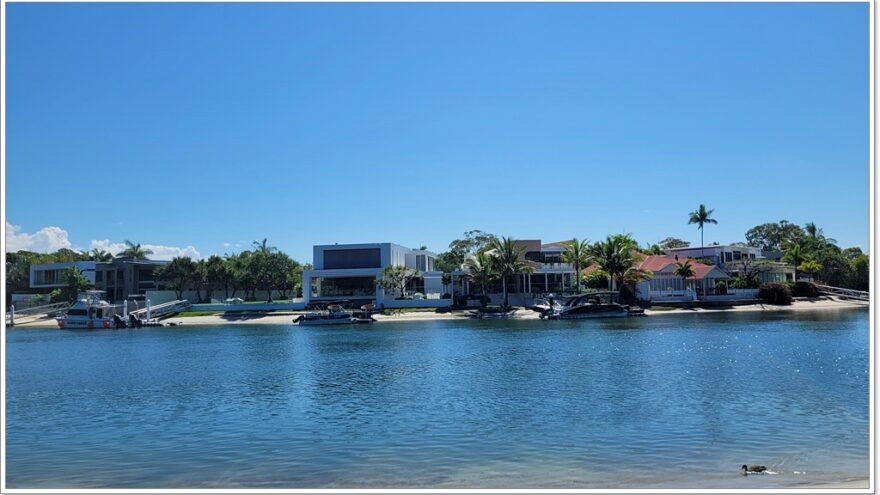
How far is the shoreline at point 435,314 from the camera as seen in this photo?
73312mm

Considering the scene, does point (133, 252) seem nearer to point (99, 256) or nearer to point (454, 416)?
point (99, 256)

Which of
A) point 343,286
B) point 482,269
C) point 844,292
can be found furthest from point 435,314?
point 844,292

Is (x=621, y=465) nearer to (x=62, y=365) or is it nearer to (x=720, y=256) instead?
(x=62, y=365)

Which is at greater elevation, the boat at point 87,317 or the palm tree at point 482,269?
the palm tree at point 482,269

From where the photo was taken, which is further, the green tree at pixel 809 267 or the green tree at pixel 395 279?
the green tree at pixel 809 267

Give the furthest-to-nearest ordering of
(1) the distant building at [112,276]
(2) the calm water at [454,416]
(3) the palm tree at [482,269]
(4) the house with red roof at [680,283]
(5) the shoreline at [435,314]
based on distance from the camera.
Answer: (1) the distant building at [112,276] → (3) the palm tree at [482,269] → (4) the house with red roof at [680,283] → (5) the shoreline at [435,314] → (2) the calm water at [454,416]

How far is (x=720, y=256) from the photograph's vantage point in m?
98.7

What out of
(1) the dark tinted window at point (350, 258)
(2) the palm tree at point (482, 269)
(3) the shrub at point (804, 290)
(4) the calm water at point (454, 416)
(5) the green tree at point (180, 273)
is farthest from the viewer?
(5) the green tree at point (180, 273)

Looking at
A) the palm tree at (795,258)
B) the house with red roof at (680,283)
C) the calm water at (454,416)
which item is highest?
the palm tree at (795,258)

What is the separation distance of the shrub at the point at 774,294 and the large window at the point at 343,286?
4598 centimetres

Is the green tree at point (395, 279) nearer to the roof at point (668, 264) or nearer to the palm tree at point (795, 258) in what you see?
the roof at point (668, 264)

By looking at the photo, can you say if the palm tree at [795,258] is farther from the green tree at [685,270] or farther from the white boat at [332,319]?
the white boat at [332,319]

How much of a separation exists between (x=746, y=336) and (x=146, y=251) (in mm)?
106998

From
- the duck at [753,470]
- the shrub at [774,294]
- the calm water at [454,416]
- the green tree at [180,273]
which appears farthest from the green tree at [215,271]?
the duck at [753,470]
